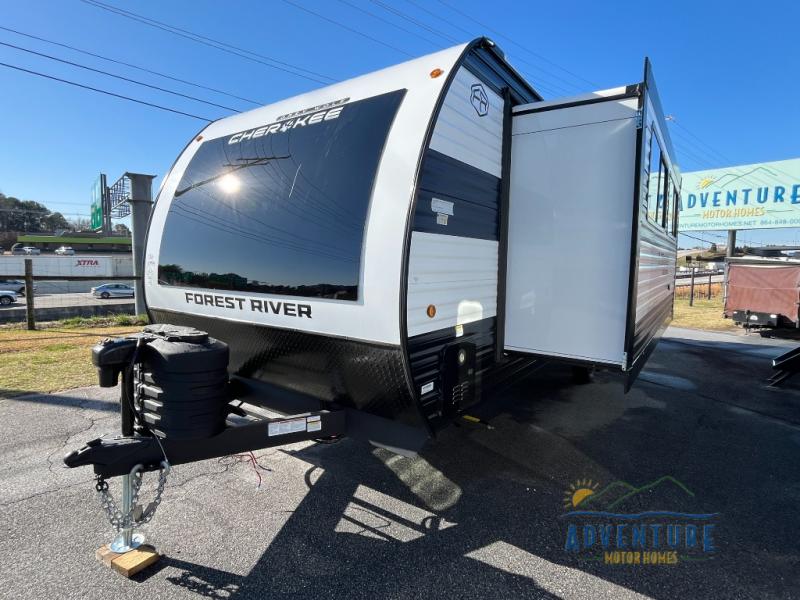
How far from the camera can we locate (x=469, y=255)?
321 centimetres

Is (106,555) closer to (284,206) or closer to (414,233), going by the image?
(284,206)

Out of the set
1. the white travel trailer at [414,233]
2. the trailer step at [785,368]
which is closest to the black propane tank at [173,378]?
the white travel trailer at [414,233]

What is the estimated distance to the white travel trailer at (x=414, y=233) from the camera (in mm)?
2738

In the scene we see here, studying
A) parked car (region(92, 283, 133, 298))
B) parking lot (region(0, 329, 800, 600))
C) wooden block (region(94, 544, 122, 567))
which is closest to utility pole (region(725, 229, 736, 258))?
parking lot (region(0, 329, 800, 600))

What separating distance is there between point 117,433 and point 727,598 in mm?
4719

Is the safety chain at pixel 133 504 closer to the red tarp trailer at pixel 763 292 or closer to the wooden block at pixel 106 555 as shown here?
the wooden block at pixel 106 555

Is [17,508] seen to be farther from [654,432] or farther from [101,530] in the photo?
[654,432]

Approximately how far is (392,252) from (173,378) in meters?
1.33

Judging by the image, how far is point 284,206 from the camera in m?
3.15

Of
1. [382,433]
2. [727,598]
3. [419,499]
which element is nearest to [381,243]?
[382,433]

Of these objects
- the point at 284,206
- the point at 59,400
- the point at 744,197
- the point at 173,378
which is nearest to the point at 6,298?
the point at 59,400

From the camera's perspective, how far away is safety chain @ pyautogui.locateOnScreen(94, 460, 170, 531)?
242 cm

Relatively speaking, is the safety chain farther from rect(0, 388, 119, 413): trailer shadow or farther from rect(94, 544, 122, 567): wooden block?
rect(0, 388, 119, 413): trailer shadow

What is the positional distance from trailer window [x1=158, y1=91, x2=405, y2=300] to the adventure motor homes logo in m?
2.17
